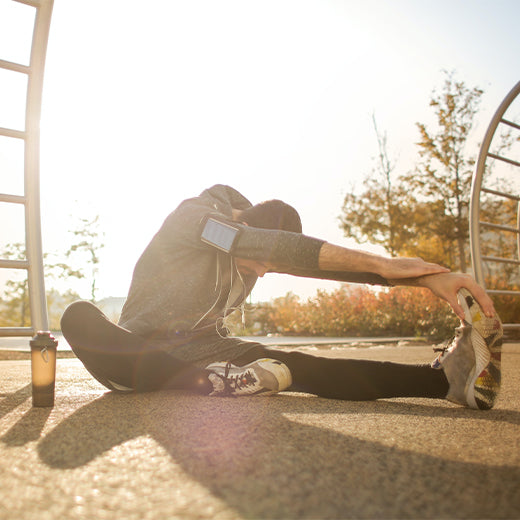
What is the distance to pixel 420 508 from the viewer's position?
2.37ft

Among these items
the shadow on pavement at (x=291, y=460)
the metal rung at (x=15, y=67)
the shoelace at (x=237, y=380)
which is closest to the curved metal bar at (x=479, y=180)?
the shadow on pavement at (x=291, y=460)

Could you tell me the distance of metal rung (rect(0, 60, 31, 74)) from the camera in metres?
2.31

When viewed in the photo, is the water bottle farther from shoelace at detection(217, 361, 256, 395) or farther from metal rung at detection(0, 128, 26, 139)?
metal rung at detection(0, 128, 26, 139)

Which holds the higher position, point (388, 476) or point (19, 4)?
point (19, 4)

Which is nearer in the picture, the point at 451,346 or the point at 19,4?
the point at 451,346

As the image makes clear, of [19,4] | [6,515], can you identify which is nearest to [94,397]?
[6,515]

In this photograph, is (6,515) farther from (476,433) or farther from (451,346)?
(451,346)

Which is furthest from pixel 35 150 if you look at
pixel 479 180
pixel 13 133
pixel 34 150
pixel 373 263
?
pixel 479 180

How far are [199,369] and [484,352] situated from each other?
104 cm

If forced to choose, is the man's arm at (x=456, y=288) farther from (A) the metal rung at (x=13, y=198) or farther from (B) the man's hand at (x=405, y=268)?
(A) the metal rung at (x=13, y=198)

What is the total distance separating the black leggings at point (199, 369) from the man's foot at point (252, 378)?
2.4 inches

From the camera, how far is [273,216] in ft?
7.31

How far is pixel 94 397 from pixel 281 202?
3.73 feet

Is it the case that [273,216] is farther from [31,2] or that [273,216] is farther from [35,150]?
[31,2]
